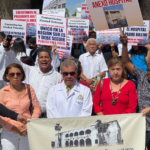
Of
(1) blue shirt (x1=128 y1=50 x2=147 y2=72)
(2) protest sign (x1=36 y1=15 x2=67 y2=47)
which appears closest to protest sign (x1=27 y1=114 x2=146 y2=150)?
(1) blue shirt (x1=128 y1=50 x2=147 y2=72)

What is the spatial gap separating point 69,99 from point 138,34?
401 cm

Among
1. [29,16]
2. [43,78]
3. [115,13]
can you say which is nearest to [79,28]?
[29,16]

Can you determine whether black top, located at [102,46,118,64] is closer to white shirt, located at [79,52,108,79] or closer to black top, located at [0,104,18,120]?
white shirt, located at [79,52,108,79]

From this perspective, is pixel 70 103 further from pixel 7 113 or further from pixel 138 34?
pixel 138 34

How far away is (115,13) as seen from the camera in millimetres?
4672

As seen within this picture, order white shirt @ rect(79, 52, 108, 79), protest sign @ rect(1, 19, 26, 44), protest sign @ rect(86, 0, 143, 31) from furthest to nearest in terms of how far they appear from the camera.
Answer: protest sign @ rect(1, 19, 26, 44), white shirt @ rect(79, 52, 108, 79), protest sign @ rect(86, 0, 143, 31)

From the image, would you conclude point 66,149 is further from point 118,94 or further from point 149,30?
point 149,30

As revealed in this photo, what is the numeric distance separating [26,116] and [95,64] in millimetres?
2835

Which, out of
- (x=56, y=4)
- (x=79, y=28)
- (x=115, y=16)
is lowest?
(x=115, y=16)

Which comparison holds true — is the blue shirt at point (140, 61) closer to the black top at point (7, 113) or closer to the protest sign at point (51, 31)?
the protest sign at point (51, 31)

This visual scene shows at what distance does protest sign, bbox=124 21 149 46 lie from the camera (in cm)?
684

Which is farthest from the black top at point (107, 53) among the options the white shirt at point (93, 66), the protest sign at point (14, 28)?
the protest sign at point (14, 28)

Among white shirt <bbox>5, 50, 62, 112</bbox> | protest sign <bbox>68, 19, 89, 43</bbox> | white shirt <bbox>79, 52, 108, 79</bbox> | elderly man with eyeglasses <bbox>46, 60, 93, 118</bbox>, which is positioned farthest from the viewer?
protest sign <bbox>68, 19, 89, 43</bbox>

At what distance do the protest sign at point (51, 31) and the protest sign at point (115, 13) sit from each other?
195 cm
